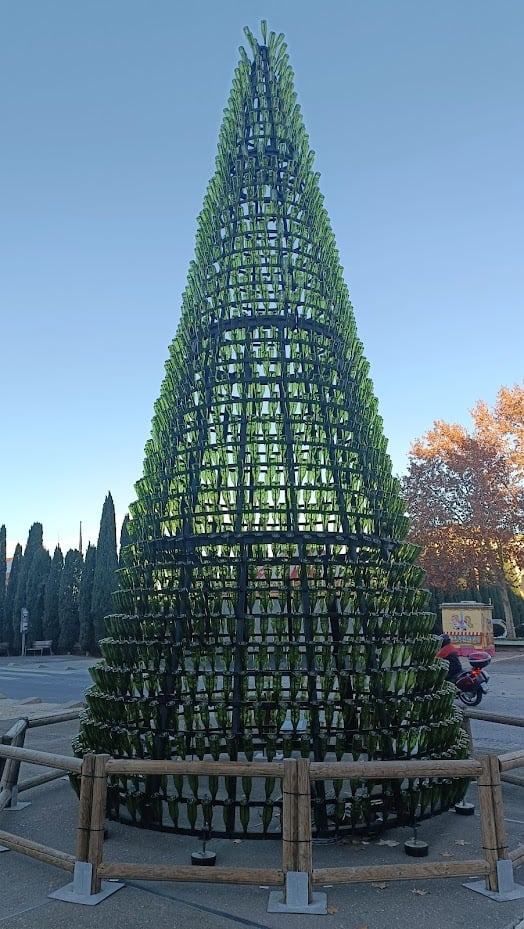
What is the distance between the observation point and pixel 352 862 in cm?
500

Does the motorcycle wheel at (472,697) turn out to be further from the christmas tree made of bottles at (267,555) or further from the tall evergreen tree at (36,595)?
the tall evergreen tree at (36,595)

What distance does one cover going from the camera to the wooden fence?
419cm

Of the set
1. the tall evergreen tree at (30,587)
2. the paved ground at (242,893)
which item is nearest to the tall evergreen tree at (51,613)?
the tall evergreen tree at (30,587)

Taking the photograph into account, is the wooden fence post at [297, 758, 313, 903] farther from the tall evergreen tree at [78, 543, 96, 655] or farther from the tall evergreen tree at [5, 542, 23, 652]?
the tall evergreen tree at [5, 542, 23, 652]

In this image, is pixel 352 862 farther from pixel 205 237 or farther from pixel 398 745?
pixel 205 237

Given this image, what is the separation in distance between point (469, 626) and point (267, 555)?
24514 millimetres

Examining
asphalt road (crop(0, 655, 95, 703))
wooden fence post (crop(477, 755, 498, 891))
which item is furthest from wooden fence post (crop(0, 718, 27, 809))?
asphalt road (crop(0, 655, 95, 703))

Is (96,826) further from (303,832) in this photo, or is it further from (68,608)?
(68,608)

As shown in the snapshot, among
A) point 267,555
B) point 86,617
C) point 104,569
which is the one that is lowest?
point 267,555

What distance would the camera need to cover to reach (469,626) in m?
28.3

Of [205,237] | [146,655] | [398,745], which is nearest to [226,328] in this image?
[205,237]

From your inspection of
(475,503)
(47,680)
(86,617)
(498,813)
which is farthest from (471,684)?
(86,617)

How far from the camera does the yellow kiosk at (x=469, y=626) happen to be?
92.3ft

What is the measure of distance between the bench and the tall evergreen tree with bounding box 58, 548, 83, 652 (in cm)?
70
